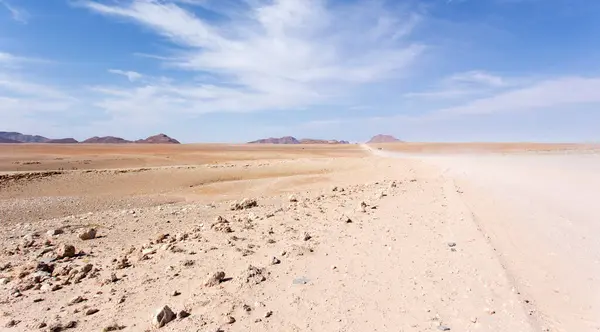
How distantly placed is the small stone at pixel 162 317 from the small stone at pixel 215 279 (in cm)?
82

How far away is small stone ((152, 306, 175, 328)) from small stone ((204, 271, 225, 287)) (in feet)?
2.70

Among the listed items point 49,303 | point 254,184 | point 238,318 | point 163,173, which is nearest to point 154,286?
point 49,303

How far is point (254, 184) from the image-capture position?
2042 cm

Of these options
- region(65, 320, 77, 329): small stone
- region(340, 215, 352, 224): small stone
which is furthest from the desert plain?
region(340, 215, 352, 224): small stone

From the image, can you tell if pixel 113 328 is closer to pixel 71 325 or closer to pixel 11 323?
pixel 71 325

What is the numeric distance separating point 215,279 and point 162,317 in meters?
1.03

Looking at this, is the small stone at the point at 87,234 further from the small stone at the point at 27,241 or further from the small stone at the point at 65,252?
the small stone at the point at 65,252

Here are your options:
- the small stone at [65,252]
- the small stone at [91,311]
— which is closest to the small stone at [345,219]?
the small stone at [91,311]

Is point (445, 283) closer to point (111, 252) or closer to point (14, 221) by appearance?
point (111, 252)

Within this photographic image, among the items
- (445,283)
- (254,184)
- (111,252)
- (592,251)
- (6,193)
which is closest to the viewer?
(445,283)

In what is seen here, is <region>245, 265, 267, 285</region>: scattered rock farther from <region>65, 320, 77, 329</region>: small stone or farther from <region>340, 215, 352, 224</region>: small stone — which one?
<region>340, 215, 352, 224</region>: small stone

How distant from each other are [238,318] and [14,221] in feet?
39.5

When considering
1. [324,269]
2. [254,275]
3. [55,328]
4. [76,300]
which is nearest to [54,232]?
[76,300]

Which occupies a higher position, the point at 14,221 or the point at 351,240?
the point at 351,240
